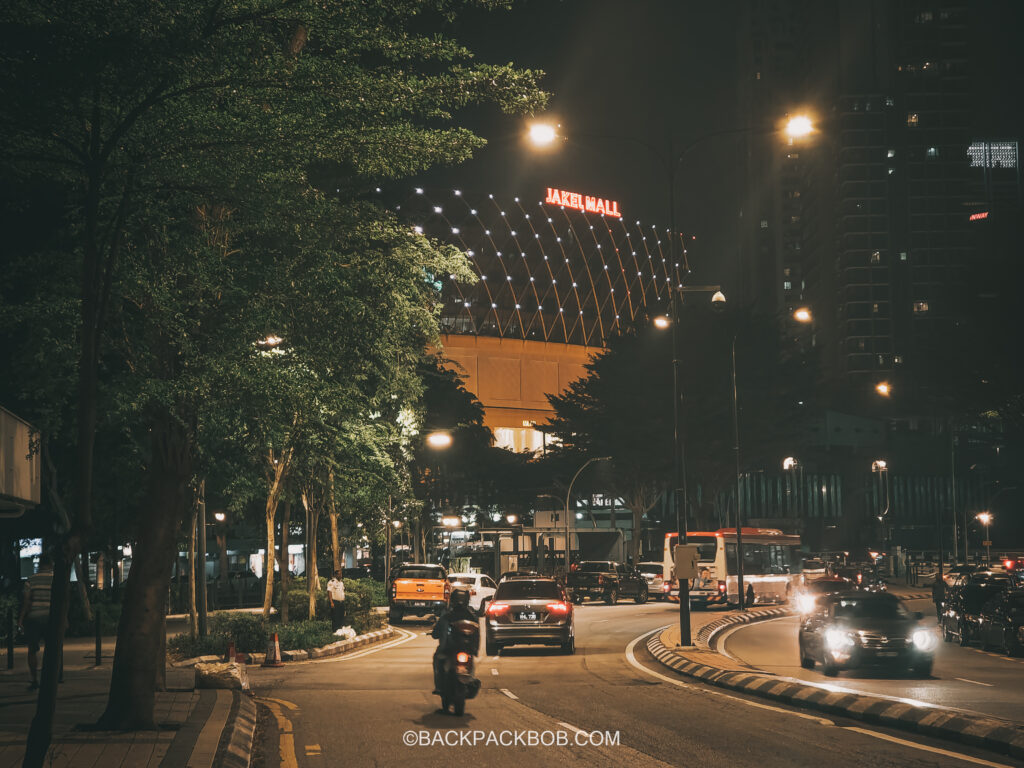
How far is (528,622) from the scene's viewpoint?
25.8 meters

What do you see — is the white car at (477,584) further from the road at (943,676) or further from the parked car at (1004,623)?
the parked car at (1004,623)

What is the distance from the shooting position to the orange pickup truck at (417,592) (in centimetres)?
3916

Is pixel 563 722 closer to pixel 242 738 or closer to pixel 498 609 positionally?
pixel 242 738

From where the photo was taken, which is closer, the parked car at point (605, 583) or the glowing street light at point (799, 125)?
the glowing street light at point (799, 125)

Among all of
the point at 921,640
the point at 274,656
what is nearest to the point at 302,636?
the point at 274,656

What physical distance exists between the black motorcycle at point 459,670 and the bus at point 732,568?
109 feet

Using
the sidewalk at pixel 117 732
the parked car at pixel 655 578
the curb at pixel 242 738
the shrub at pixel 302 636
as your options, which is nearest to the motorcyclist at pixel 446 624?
the curb at pixel 242 738

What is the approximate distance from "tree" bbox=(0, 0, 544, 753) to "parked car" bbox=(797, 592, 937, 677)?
10.9 m

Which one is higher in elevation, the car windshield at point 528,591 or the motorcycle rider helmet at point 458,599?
the motorcycle rider helmet at point 458,599

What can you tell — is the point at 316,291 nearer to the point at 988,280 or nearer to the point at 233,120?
the point at 233,120

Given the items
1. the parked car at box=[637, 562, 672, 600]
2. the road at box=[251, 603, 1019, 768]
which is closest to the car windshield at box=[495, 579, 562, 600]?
the road at box=[251, 603, 1019, 768]

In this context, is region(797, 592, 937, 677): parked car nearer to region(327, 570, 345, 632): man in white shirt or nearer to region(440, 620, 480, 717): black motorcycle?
region(440, 620, 480, 717): black motorcycle

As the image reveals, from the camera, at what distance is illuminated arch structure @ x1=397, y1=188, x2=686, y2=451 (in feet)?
414

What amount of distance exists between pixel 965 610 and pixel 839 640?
33.1 ft
